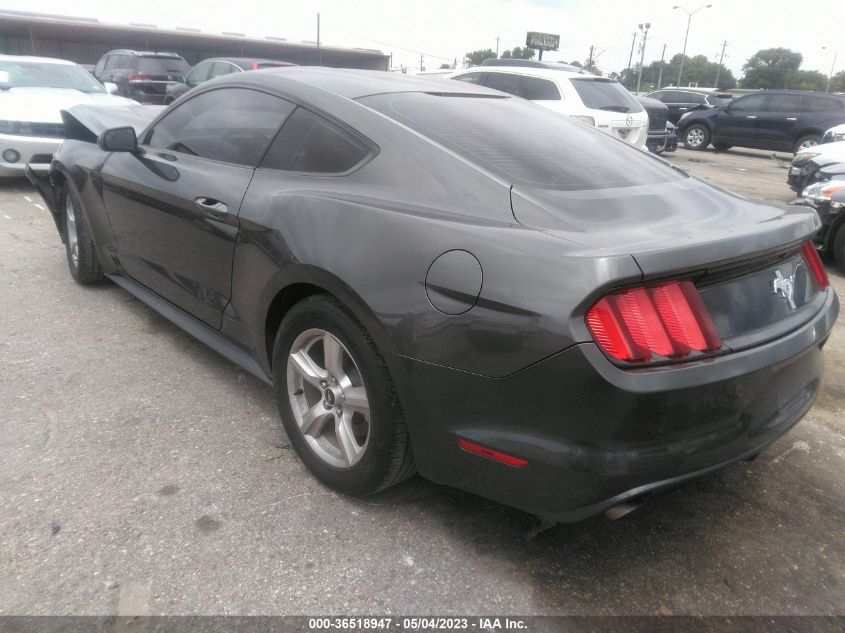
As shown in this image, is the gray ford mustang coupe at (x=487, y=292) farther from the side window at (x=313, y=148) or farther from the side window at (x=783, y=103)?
the side window at (x=783, y=103)

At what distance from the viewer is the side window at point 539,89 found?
34.2ft

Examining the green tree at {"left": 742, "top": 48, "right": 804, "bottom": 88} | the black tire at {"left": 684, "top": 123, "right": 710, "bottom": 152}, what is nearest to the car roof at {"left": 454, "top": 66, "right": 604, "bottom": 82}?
the black tire at {"left": 684, "top": 123, "right": 710, "bottom": 152}

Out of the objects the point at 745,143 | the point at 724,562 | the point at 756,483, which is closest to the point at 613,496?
the point at 724,562

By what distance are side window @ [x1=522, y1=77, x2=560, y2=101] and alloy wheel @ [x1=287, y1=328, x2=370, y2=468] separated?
8797 millimetres

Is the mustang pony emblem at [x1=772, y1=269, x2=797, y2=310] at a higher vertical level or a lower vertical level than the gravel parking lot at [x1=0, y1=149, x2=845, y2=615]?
higher

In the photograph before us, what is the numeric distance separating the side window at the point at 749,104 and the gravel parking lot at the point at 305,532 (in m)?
16.4

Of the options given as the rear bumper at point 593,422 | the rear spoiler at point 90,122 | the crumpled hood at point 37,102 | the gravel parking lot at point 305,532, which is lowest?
the gravel parking lot at point 305,532

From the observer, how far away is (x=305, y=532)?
7.70 feet

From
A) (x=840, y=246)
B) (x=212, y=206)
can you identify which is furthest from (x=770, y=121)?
(x=212, y=206)

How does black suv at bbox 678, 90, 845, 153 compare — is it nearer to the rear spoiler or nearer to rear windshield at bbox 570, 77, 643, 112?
rear windshield at bbox 570, 77, 643, 112

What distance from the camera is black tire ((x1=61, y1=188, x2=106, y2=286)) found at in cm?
438

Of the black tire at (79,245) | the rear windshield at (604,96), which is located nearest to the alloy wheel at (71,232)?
the black tire at (79,245)

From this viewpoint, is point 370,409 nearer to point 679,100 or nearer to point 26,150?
point 26,150

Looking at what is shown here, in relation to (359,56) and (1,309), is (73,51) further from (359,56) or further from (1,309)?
(1,309)
